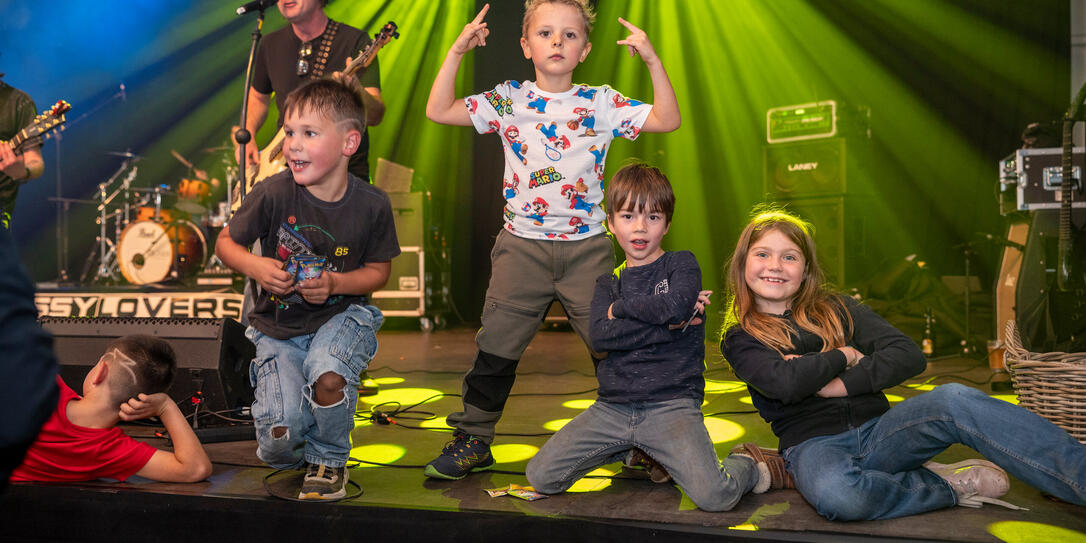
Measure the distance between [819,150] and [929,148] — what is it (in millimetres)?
1457

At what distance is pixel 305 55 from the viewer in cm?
342

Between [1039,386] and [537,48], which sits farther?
[537,48]

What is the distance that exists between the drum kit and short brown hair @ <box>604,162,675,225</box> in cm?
670

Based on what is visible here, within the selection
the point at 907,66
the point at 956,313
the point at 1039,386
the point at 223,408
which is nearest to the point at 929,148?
the point at 907,66

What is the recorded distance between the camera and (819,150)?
581cm

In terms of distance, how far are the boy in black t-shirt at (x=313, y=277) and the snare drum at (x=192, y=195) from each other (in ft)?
22.7

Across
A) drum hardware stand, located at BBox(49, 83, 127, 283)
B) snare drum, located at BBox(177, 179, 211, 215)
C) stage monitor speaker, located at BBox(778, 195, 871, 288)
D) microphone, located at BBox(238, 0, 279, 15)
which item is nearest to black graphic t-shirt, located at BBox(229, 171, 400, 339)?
microphone, located at BBox(238, 0, 279, 15)

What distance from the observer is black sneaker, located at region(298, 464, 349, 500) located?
192cm

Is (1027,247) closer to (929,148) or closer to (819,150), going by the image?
(819,150)

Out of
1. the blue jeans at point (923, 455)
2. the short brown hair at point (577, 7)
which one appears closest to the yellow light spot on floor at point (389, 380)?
the short brown hair at point (577, 7)

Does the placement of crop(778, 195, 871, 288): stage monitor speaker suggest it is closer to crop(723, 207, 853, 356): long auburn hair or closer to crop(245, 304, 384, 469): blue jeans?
crop(723, 207, 853, 356): long auburn hair

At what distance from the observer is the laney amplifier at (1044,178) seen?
3.77 m

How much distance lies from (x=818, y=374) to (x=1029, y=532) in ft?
1.82

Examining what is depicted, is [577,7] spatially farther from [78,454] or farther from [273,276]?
[78,454]
